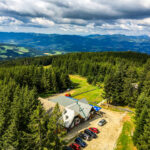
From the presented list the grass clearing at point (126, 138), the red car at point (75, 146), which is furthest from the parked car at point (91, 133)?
the grass clearing at point (126, 138)

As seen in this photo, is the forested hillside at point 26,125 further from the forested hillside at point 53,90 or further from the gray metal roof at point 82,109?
the gray metal roof at point 82,109

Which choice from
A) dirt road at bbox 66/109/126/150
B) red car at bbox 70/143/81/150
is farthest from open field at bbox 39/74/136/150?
red car at bbox 70/143/81/150

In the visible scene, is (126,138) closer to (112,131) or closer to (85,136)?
(112,131)

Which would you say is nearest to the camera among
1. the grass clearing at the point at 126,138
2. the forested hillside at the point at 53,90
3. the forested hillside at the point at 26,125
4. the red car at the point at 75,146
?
the forested hillside at the point at 26,125

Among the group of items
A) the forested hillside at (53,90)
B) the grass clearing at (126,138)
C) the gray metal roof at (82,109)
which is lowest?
the grass clearing at (126,138)

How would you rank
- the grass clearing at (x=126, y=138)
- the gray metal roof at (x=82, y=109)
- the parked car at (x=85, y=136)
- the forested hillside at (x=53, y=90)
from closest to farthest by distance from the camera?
1. the forested hillside at (x=53, y=90)
2. the grass clearing at (x=126, y=138)
3. the parked car at (x=85, y=136)
4. the gray metal roof at (x=82, y=109)

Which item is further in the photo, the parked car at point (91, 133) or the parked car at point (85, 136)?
the parked car at point (91, 133)

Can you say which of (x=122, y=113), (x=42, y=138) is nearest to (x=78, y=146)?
(x=42, y=138)

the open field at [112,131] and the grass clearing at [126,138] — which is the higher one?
the grass clearing at [126,138]

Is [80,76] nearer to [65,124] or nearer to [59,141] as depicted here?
[65,124]
